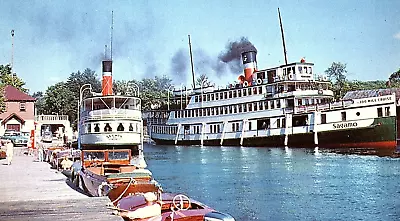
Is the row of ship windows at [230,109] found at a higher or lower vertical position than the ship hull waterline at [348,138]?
higher

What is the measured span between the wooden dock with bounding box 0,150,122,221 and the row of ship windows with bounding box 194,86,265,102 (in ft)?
107

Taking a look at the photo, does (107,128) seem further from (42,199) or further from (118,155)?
(42,199)

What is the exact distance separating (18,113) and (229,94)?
26302 mm

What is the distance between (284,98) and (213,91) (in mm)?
11556

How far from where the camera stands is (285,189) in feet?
74.5

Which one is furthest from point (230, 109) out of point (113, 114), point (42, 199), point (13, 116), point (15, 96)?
point (42, 199)

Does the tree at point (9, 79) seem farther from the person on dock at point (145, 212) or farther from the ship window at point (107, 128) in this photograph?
the person on dock at point (145, 212)

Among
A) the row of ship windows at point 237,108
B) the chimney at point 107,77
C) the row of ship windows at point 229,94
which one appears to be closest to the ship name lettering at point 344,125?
the row of ship windows at point 237,108

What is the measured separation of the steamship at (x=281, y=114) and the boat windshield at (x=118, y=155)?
31.8m

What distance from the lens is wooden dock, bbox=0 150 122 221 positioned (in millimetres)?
8609

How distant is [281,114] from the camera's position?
52.7 m

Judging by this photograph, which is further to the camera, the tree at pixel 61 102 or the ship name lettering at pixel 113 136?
the tree at pixel 61 102

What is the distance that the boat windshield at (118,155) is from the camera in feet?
64.1

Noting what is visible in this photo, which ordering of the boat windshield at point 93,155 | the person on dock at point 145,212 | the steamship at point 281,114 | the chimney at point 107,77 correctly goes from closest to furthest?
the person on dock at point 145,212 < the boat windshield at point 93,155 < the steamship at point 281,114 < the chimney at point 107,77
